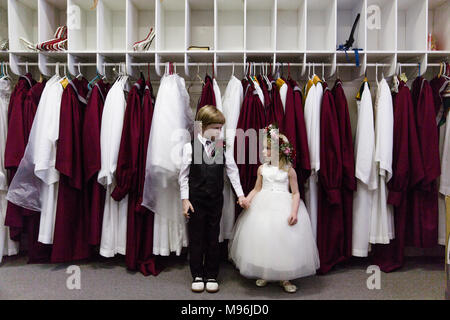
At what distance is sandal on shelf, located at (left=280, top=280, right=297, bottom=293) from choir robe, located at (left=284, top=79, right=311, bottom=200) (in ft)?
2.10

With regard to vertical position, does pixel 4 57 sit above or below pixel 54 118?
above

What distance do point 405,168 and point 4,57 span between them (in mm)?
3310

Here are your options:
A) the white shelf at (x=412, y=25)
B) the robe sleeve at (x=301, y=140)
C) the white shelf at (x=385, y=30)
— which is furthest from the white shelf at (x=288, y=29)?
the white shelf at (x=412, y=25)

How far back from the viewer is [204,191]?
223 cm

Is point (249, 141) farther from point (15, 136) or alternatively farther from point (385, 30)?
point (15, 136)

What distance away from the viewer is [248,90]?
245 cm

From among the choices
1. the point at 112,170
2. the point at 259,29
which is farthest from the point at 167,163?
the point at 259,29

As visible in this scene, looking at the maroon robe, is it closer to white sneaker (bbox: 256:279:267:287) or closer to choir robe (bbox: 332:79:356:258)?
white sneaker (bbox: 256:279:267:287)

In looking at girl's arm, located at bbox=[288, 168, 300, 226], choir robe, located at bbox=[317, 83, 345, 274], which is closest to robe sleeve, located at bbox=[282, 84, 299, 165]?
girl's arm, located at bbox=[288, 168, 300, 226]

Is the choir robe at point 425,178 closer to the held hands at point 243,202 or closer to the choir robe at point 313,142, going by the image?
the choir robe at point 313,142

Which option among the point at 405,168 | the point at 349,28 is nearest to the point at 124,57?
the point at 349,28

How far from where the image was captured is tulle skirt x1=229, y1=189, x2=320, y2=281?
6.84 feet
